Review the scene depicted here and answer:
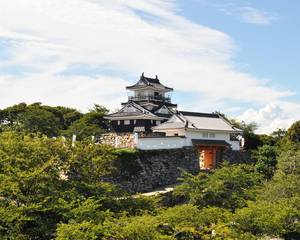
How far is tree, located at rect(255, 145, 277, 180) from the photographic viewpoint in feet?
87.7

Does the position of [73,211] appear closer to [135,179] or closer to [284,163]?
[135,179]

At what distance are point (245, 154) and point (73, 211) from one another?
2338cm

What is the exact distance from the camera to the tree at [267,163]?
26730 millimetres

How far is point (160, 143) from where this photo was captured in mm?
25031

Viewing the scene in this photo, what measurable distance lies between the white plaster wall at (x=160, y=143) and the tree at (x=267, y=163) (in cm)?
689

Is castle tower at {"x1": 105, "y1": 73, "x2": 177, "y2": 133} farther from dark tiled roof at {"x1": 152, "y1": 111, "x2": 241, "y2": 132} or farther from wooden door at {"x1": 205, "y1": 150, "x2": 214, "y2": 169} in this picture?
wooden door at {"x1": 205, "y1": 150, "x2": 214, "y2": 169}

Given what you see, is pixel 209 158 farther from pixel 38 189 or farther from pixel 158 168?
pixel 38 189

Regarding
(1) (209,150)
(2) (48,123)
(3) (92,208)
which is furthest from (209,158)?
(3) (92,208)

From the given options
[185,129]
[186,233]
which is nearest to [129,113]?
[185,129]

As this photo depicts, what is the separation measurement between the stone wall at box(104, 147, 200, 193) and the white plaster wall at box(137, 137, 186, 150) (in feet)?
1.06

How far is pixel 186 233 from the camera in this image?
13.9 meters

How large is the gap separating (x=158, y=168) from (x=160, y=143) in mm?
2053

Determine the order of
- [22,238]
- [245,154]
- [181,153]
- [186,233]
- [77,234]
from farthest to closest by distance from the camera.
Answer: [245,154] → [181,153] → [186,233] → [22,238] → [77,234]

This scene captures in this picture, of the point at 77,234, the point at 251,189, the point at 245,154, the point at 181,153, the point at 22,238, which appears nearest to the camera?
the point at 77,234
